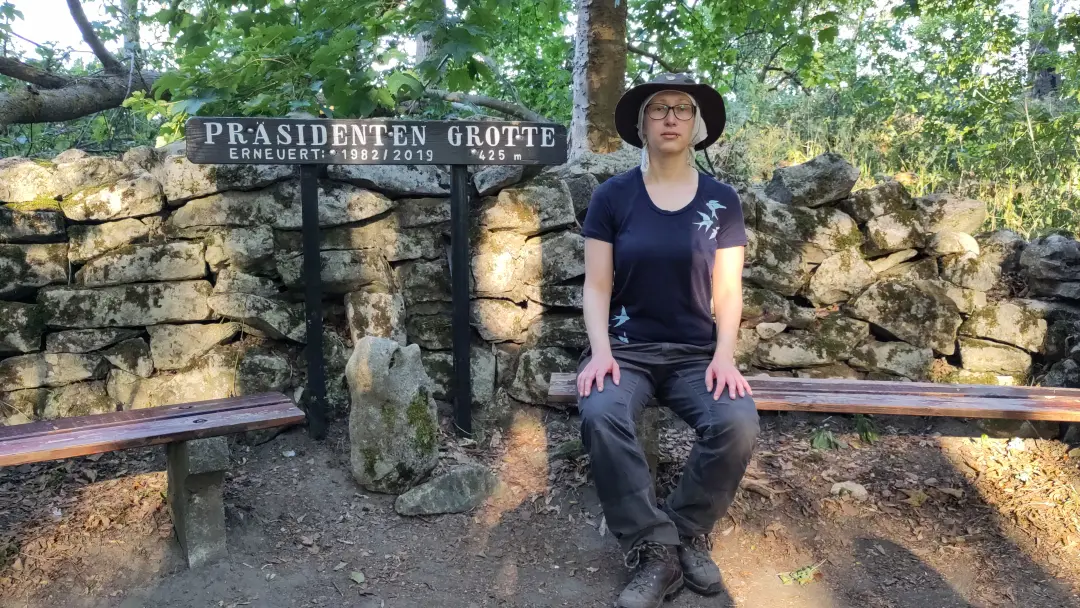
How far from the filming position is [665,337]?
9.91 feet

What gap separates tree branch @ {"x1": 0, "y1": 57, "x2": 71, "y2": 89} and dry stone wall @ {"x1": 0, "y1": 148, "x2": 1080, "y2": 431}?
2226mm

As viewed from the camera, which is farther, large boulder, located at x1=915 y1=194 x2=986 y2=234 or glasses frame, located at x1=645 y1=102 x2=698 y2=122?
large boulder, located at x1=915 y1=194 x2=986 y2=234

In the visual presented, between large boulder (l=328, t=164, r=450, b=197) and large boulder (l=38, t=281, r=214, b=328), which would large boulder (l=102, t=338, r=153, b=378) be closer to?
large boulder (l=38, t=281, r=214, b=328)

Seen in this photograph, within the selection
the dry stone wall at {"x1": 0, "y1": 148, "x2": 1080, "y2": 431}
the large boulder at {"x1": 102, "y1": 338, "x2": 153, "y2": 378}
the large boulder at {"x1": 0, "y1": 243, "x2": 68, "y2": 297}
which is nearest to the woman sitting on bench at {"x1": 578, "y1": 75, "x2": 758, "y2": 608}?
the dry stone wall at {"x1": 0, "y1": 148, "x2": 1080, "y2": 431}

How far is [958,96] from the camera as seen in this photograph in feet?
26.5

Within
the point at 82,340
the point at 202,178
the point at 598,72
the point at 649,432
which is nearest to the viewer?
the point at 649,432

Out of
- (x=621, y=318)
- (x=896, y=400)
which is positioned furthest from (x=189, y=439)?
(x=896, y=400)

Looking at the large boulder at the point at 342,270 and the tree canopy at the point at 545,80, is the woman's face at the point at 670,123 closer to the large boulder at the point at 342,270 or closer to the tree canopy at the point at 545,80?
the tree canopy at the point at 545,80

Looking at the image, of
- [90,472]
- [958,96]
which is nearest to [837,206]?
[90,472]

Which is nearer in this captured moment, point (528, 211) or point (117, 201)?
point (117, 201)

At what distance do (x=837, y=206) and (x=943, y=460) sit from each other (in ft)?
5.29

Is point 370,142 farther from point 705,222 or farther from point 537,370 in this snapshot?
point 705,222

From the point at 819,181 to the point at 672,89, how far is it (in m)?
1.86

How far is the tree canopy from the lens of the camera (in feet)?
13.8
